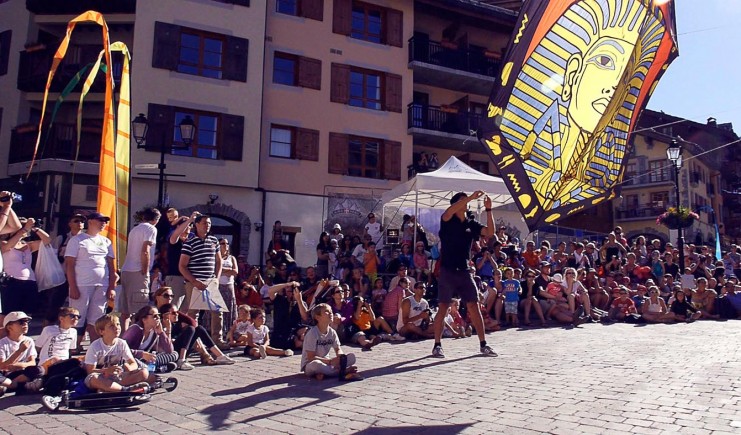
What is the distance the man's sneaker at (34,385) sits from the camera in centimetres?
581

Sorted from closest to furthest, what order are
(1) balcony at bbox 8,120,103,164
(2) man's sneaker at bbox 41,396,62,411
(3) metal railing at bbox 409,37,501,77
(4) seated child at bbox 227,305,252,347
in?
(2) man's sneaker at bbox 41,396,62,411
(4) seated child at bbox 227,305,252,347
(1) balcony at bbox 8,120,103,164
(3) metal railing at bbox 409,37,501,77

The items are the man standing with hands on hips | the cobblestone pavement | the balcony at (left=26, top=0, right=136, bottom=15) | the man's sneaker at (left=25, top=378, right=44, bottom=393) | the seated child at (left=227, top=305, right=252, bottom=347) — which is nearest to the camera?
the cobblestone pavement

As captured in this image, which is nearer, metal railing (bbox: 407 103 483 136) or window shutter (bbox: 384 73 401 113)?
window shutter (bbox: 384 73 401 113)

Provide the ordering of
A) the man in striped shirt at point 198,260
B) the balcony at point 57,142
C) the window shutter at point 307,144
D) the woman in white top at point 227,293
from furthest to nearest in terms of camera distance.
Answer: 1. the window shutter at point 307,144
2. the balcony at point 57,142
3. the woman in white top at point 227,293
4. the man in striped shirt at point 198,260

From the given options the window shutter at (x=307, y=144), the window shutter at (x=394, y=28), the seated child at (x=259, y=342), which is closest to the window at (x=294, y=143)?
the window shutter at (x=307, y=144)

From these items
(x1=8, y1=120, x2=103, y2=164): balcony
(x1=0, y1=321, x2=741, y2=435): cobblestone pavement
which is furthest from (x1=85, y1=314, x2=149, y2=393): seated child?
(x1=8, y1=120, x2=103, y2=164): balcony

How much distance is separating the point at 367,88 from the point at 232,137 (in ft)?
20.3

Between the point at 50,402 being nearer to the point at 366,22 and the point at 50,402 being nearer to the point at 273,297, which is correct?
the point at 273,297

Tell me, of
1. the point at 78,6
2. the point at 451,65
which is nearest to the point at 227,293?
the point at 78,6

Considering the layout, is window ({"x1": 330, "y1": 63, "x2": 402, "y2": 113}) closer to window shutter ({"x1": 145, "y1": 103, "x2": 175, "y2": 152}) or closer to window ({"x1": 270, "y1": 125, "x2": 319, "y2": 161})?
window ({"x1": 270, "y1": 125, "x2": 319, "y2": 161})

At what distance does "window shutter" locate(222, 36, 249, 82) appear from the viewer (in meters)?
20.7

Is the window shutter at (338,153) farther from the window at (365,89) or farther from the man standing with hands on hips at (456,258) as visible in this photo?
the man standing with hands on hips at (456,258)

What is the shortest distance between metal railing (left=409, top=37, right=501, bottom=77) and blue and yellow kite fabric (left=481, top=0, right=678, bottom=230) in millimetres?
20531

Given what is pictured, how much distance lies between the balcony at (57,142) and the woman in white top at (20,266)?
12659 millimetres
